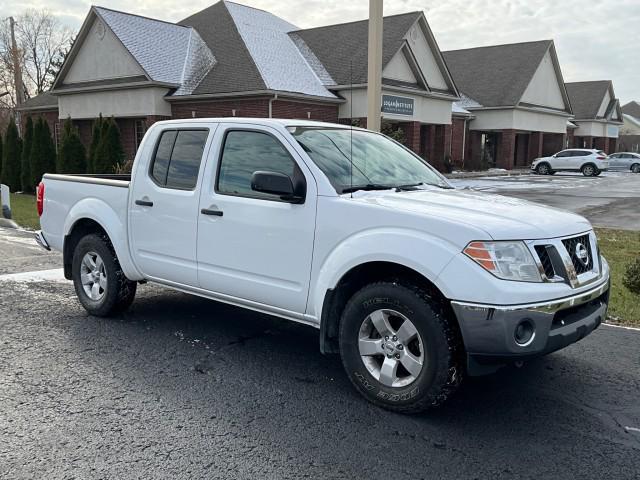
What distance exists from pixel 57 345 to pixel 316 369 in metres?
2.34

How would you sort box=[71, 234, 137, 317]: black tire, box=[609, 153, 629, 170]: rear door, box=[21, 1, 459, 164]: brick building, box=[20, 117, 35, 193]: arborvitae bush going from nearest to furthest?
box=[71, 234, 137, 317]: black tire < box=[20, 117, 35, 193]: arborvitae bush < box=[21, 1, 459, 164]: brick building < box=[609, 153, 629, 170]: rear door

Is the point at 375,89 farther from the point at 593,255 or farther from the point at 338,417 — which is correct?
the point at 338,417

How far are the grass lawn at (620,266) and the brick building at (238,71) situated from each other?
1452 centimetres

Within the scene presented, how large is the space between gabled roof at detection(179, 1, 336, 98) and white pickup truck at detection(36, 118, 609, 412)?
19.2 meters

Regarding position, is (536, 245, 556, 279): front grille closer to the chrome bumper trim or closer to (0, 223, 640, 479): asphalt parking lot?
the chrome bumper trim

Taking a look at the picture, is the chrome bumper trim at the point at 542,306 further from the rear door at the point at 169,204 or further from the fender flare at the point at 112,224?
the fender flare at the point at 112,224

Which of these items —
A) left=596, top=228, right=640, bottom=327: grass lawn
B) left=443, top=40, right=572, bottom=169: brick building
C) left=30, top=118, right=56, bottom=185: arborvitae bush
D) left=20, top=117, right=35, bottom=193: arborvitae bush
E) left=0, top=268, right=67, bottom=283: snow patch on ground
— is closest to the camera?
left=596, top=228, right=640, bottom=327: grass lawn

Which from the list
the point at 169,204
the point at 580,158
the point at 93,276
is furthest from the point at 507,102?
the point at 169,204

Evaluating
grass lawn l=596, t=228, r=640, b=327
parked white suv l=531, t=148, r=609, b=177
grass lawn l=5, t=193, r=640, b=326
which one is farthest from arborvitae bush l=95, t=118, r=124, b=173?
parked white suv l=531, t=148, r=609, b=177

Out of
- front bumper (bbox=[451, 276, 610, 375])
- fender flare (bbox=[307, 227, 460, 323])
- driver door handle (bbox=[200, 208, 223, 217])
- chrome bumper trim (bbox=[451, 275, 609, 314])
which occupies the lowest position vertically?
front bumper (bbox=[451, 276, 610, 375])

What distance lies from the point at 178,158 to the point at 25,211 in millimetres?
12486

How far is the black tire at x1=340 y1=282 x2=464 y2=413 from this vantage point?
3.86 metres

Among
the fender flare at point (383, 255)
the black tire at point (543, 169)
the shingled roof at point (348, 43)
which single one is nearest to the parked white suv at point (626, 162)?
the black tire at point (543, 169)

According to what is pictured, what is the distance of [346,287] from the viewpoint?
14.4 feet
